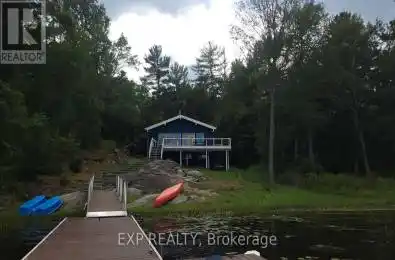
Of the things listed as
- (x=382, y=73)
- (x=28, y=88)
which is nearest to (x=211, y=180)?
(x=28, y=88)

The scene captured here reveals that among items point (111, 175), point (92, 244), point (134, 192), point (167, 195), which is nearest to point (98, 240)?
point (92, 244)

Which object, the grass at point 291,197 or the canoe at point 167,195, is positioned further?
the grass at point 291,197

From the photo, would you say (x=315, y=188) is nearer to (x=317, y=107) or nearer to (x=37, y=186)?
(x=317, y=107)

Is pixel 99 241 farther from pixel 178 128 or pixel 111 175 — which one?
pixel 178 128

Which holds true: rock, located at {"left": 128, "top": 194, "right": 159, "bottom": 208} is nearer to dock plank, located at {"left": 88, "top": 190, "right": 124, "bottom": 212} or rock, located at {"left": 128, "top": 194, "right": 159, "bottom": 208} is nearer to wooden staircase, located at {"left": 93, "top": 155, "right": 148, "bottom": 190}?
dock plank, located at {"left": 88, "top": 190, "right": 124, "bottom": 212}

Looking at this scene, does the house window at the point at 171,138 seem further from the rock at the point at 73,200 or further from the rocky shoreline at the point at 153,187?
the rock at the point at 73,200

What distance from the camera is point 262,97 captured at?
47062mm

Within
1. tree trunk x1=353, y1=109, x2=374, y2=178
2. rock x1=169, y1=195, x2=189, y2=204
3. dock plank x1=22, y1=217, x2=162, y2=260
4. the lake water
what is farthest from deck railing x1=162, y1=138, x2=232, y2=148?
dock plank x1=22, y1=217, x2=162, y2=260

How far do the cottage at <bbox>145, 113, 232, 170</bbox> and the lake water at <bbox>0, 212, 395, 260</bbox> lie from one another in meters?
23.3

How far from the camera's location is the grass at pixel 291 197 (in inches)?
1038

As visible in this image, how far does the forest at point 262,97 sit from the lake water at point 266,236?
9.00 meters

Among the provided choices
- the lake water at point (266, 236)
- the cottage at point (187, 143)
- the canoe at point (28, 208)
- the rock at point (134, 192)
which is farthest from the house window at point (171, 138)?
the lake water at point (266, 236)

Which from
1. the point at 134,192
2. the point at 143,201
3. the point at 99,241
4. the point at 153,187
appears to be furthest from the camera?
the point at 153,187

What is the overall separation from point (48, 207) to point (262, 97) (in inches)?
1035
